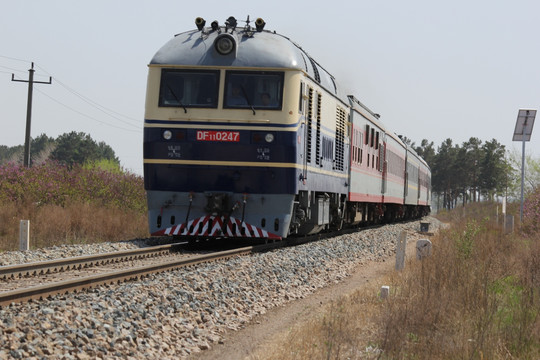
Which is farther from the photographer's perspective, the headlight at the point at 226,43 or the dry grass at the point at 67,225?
the dry grass at the point at 67,225

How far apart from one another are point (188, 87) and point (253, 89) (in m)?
1.19

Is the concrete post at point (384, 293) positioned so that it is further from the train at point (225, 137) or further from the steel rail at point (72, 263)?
the train at point (225, 137)

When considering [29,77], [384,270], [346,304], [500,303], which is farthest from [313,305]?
[29,77]

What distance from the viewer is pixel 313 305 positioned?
29.8 feet

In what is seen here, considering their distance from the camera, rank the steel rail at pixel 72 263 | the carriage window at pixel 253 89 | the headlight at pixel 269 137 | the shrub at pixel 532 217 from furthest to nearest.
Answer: the shrub at pixel 532 217
the carriage window at pixel 253 89
the headlight at pixel 269 137
the steel rail at pixel 72 263

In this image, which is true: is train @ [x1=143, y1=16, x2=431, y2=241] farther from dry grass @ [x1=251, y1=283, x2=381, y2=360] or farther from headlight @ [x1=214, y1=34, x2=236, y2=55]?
dry grass @ [x1=251, y1=283, x2=381, y2=360]

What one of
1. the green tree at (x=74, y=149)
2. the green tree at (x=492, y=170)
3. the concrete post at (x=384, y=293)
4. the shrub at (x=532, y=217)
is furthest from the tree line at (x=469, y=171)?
the concrete post at (x=384, y=293)

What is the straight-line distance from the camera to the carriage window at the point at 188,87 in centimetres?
1324

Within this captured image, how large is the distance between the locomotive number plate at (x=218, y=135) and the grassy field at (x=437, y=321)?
165 inches

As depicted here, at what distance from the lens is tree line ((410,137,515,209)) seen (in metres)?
106

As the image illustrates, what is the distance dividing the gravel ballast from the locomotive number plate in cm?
234

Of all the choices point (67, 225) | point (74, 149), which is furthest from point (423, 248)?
point (74, 149)

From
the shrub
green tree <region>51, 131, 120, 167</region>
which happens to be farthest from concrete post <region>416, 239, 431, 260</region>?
green tree <region>51, 131, 120, 167</region>

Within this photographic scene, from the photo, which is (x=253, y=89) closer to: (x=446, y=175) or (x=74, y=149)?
(x=74, y=149)
